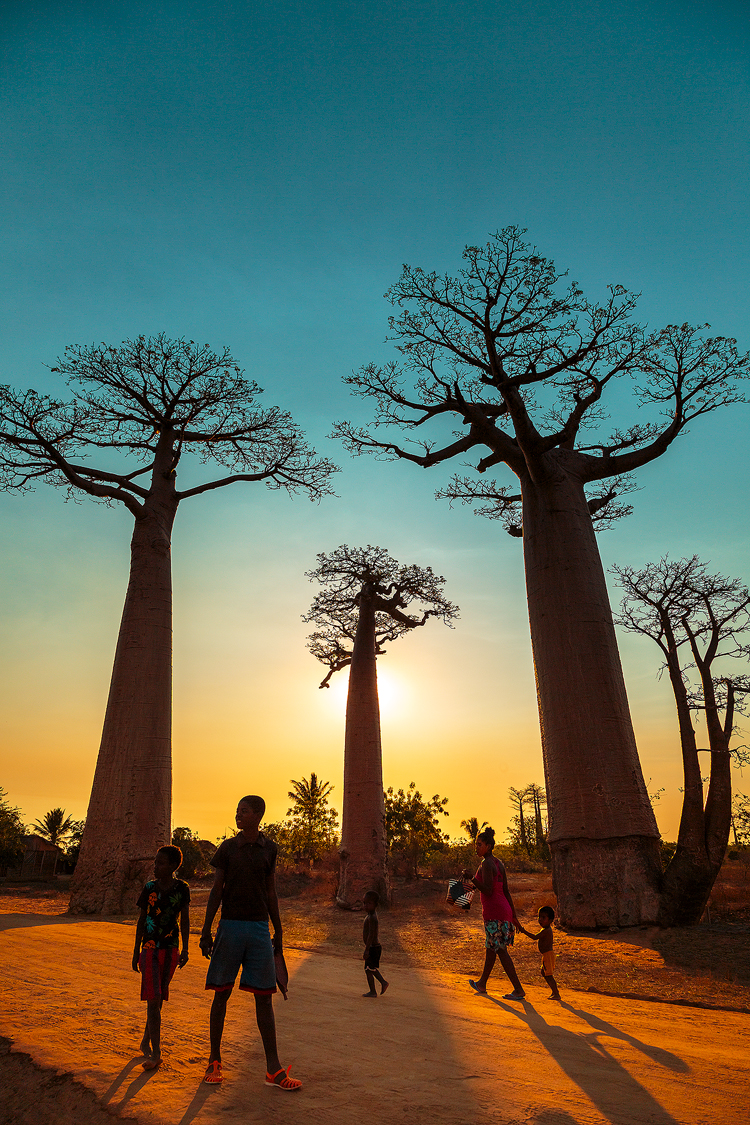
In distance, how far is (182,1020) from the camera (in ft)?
11.8


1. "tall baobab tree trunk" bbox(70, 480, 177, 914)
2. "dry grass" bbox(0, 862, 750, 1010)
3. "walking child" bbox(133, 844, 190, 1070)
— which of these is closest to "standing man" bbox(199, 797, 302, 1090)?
"walking child" bbox(133, 844, 190, 1070)

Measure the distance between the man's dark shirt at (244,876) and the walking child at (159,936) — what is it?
1.11 feet

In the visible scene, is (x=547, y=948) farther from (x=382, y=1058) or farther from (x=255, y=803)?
(x=255, y=803)

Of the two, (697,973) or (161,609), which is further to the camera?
(161,609)

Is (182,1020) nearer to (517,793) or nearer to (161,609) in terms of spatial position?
(161,609)

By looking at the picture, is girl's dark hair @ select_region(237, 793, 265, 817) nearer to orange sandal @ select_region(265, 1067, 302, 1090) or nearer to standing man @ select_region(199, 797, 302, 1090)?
standing man @ select_region(199, 797, 302, 1090)

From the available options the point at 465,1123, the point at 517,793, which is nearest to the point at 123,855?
the point at 465,1123

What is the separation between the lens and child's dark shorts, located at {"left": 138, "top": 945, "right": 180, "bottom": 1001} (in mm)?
3082

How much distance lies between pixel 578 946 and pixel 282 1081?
5146mm

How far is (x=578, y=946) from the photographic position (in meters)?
6.74

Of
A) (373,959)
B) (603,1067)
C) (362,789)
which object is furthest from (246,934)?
(362,789)

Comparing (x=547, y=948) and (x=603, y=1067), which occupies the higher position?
(x=547, y=948)

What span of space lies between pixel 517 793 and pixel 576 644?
1071 inches

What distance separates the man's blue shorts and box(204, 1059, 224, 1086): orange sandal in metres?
0.25
